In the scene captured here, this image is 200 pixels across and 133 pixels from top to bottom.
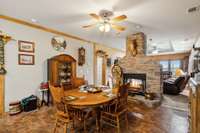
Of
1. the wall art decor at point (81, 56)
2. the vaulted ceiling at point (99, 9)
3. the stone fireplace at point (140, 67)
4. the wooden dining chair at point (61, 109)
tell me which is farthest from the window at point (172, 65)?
the wooden dining chair at point (61, 109)

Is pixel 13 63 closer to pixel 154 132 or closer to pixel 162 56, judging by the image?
pixel 154 132

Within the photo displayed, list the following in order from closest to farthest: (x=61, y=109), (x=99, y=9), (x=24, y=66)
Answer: (x=61, y=109)
(x=99, y=9)
(x=24, y=66)

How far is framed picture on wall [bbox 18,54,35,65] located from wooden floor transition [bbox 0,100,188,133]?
1.43 meters

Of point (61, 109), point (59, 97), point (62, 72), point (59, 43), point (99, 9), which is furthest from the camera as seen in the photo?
point (59, 43)

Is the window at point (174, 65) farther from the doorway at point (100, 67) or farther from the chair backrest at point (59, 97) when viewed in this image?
the chair backrest at point (59, 97)

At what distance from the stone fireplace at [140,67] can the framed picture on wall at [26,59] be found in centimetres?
334

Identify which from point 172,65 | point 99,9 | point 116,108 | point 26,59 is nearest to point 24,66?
point 26,59

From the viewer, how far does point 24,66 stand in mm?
3580

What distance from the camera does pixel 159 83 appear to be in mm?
4227

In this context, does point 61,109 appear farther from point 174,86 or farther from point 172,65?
point 172,65

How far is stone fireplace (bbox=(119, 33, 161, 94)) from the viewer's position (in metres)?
4.34

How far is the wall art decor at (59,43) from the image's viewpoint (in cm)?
437

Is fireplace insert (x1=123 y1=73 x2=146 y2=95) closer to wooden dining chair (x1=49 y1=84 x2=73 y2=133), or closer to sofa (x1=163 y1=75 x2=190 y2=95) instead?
sofa (x1=163 y1=75 x2=190 y2=95)

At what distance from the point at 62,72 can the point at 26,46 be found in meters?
1.38
